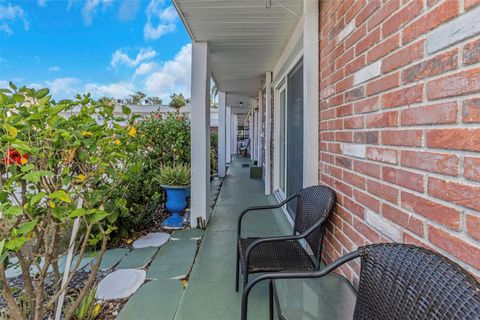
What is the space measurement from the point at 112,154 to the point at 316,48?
1.94 meters

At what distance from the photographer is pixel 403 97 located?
1.22 metres

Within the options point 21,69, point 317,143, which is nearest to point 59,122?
point 317,143

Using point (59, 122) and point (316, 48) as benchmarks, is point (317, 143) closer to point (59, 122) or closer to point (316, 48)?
point (316, 48)

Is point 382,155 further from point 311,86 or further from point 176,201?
point 176,201

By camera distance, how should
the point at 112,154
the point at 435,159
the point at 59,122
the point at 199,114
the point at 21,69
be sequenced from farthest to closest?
1. the point at 21,69
2. the point at 199,114
3. the point at 112,154
4. the point at 59,122
5. the point at 435,159

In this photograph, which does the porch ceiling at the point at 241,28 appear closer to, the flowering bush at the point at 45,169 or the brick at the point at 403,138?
the flowering bush at the point at 45,169

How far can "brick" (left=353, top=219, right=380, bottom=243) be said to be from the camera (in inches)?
58.2

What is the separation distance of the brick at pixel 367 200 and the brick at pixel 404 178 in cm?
17

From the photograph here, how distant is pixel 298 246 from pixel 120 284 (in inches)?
62.7

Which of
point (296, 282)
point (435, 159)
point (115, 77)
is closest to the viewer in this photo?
point (435, 159)

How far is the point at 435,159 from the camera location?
1021 mm

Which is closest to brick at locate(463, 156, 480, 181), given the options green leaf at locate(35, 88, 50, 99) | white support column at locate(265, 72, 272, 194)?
green leaf at locate(35, 88, 50, 99)

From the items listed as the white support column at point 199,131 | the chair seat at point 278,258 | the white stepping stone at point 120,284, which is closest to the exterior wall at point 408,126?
the chair seat at point 278,258

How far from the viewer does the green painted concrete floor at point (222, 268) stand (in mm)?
2059
